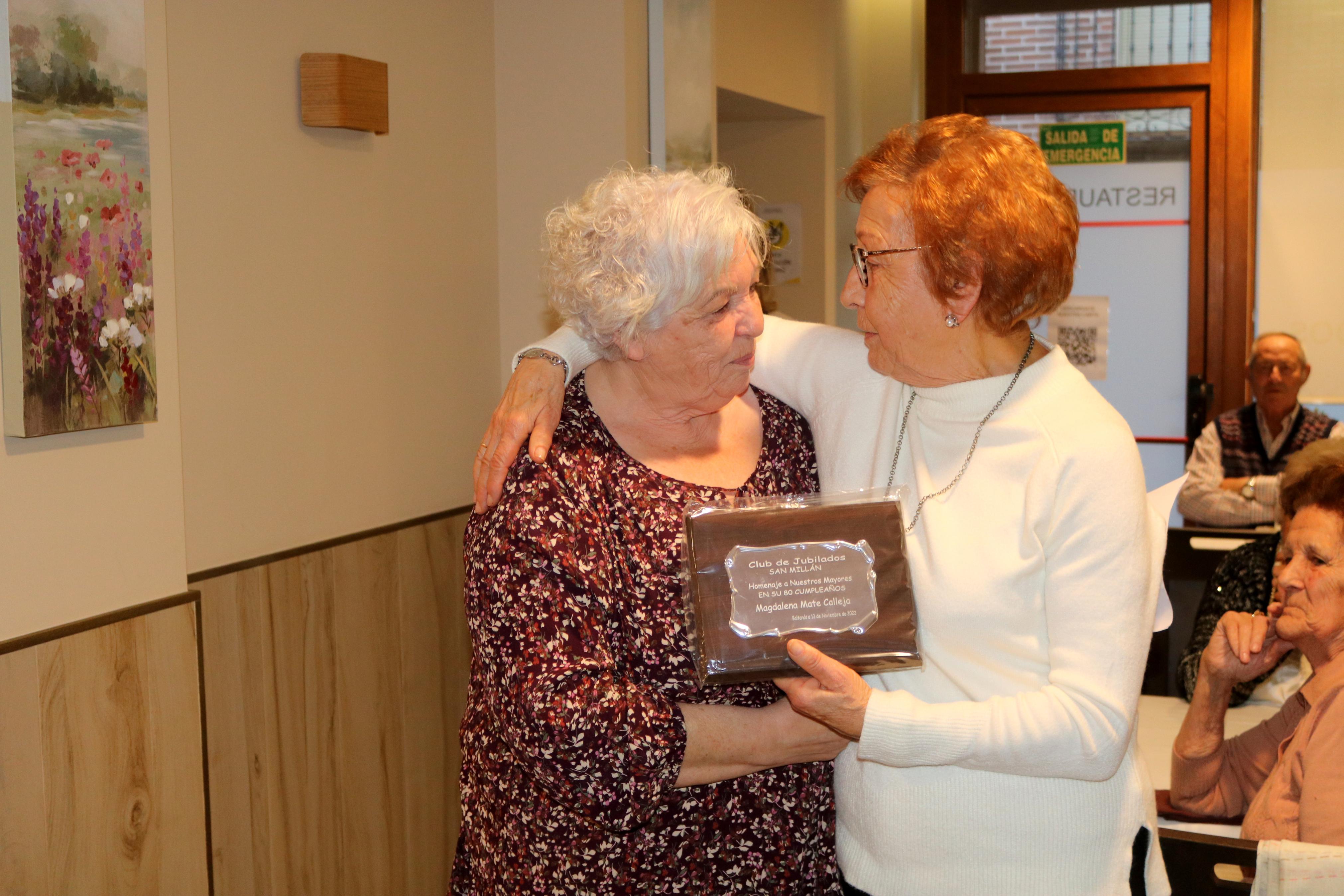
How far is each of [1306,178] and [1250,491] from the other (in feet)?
6.51

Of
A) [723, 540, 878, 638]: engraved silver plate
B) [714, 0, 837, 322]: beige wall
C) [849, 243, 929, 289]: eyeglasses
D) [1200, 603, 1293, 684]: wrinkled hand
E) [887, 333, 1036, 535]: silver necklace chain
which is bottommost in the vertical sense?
[1200, 603, 1293, 684]: wrinkled hand

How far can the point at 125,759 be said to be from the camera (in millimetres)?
2330

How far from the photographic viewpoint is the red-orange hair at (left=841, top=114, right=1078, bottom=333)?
1495 mm

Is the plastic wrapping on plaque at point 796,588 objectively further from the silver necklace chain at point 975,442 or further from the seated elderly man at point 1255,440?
the seated elderly man at point 1255,440

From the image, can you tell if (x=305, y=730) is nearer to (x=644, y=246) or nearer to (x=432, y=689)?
(x=432, y=689)

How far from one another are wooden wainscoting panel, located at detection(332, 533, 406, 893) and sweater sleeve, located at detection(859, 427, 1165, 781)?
1939 millimetres

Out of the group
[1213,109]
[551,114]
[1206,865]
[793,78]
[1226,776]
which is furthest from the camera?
[1213,109]

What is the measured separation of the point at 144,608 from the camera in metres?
2.37

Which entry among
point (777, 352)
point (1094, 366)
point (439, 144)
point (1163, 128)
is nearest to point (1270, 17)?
point (1163, 128)

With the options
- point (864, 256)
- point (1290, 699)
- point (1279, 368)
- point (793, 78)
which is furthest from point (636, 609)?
point (1279, 368)

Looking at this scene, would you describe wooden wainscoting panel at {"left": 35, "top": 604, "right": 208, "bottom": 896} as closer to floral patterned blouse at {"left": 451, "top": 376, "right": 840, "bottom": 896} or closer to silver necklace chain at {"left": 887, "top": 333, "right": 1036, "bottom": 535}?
floral patterned blouse at {"left": 451, "top": 376, "right": 840, "bottom": 896}

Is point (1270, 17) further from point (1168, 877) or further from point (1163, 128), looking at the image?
point (1168, 877)

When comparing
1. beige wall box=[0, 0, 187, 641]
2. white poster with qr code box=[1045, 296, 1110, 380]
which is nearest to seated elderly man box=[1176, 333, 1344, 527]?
white poster with qr code box=[1045, 296, 1110, 380]

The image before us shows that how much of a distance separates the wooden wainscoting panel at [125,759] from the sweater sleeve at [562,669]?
1.04m
